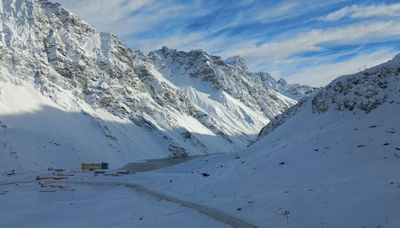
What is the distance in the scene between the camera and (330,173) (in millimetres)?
27500

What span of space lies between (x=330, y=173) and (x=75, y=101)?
108663 mm

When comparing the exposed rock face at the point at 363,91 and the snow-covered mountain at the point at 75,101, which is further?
the snow-covered mountain at the point at 75,101

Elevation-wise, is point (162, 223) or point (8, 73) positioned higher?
point (8, 73)

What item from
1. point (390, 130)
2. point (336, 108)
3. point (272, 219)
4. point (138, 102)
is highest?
point (138, 102)

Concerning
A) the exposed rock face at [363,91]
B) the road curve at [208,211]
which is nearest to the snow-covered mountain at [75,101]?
the road curve at [208,211]

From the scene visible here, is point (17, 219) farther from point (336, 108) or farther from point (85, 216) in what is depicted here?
point (336, 108)

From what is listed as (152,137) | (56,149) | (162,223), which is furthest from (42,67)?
(162,223)

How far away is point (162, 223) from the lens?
22.0 metres

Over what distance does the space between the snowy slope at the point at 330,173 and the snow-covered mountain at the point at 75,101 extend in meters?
40.7

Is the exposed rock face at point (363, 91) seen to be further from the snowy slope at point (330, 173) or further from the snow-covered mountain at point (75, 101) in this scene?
the snow-covered mountain at point (75, 101)

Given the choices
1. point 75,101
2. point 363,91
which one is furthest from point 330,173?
point 75,101

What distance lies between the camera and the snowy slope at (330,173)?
20.2 m

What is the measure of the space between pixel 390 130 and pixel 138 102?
133690 millimetres

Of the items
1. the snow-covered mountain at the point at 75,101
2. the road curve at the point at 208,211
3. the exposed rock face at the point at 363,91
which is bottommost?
the road curve at the point at 208,211
